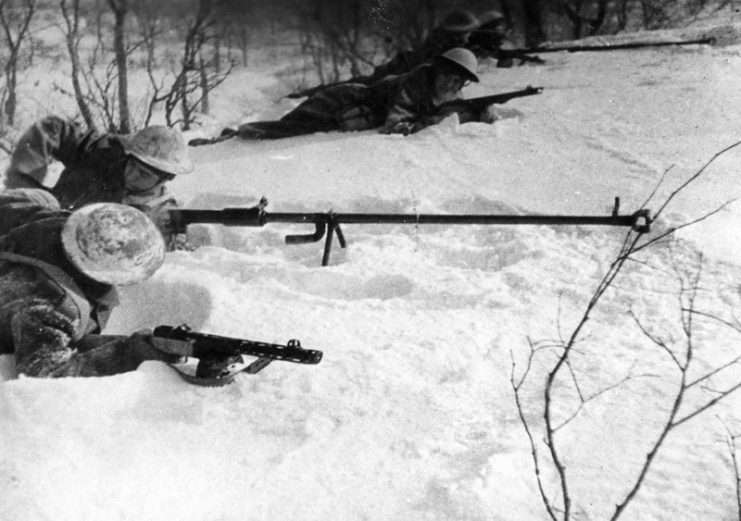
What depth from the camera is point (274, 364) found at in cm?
215

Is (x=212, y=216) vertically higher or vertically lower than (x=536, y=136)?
lower

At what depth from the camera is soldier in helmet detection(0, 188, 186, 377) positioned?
2.10 metres

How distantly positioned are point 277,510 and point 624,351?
1420mm

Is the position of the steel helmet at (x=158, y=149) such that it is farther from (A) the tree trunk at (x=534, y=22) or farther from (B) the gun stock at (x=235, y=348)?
(A) the tree trunk at (x=534, y=22)

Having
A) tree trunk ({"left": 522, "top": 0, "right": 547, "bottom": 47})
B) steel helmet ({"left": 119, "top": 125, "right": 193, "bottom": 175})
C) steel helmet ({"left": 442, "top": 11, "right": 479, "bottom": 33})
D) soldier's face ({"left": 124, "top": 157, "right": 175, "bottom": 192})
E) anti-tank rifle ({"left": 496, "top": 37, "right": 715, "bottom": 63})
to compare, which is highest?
tree trunk ({"left": 522, "top": 0, "right": 547, "bottom": 47})

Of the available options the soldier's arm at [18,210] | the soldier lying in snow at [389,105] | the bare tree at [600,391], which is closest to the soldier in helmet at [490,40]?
the soldier lying in snow at [389,105]

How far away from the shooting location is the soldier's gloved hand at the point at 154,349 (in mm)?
2100

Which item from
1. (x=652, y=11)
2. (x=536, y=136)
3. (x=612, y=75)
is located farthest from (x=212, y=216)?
(x=652, y=11)

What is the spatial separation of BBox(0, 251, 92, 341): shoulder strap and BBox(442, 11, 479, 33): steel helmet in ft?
20.3

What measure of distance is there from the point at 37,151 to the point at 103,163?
363mm

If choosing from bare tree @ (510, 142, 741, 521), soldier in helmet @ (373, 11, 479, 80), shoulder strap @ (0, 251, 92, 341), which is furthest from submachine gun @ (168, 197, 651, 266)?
soldier in helmet @ (373, 11, 479, 80)

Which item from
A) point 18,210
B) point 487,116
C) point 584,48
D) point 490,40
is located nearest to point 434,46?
point 490,40

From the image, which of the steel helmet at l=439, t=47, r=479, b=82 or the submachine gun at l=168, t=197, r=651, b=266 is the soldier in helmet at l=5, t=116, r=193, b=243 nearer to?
the submachine gun at l=168, t=197, r=651, b=266

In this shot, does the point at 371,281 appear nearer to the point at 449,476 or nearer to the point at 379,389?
the point at 379,389
